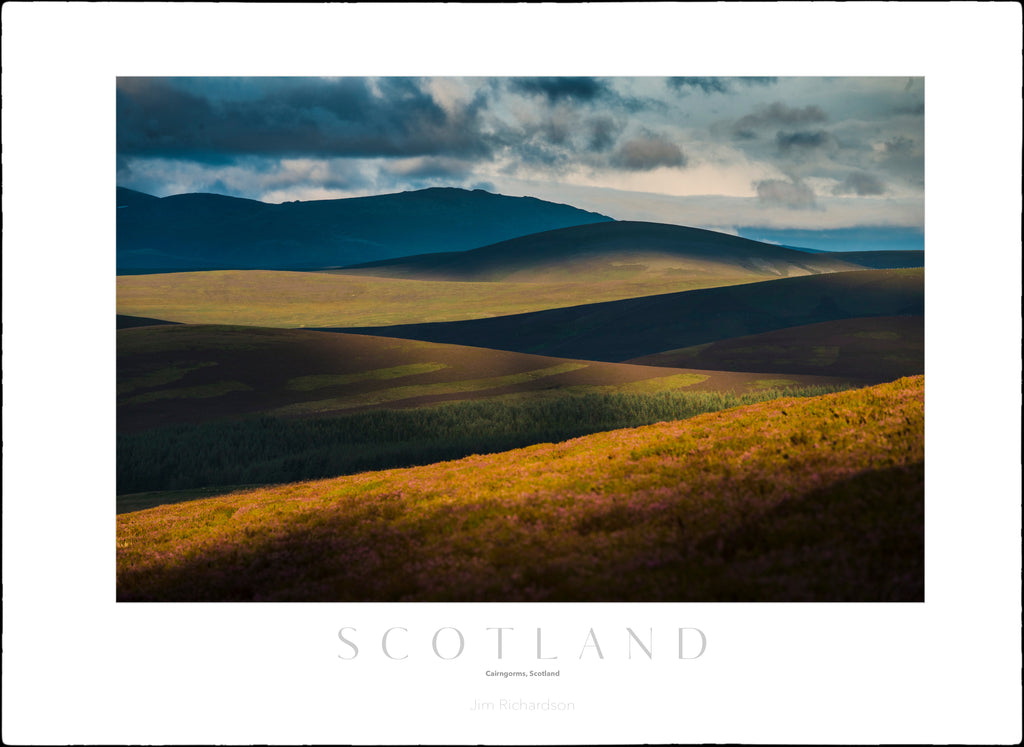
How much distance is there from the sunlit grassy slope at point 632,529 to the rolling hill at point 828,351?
803 cm

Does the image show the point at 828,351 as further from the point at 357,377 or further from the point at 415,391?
the point at 357,377

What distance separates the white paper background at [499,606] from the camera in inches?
375

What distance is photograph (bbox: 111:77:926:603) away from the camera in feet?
31.8

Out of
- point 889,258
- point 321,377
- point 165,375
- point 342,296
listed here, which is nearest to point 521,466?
point 321,377

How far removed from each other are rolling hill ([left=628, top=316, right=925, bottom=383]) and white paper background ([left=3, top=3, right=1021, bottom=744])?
23.6ft

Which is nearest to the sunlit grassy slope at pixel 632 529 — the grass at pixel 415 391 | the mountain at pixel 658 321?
the grass at pixel 415 391

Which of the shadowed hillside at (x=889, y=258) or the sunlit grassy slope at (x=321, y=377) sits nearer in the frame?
the shadowed hillside at (x=889, y=258)

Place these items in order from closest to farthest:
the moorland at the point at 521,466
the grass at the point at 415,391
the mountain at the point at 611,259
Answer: the moorland at the point at 521,466 → the grass at the point at 415,391 → the mountain at the point at 611,259

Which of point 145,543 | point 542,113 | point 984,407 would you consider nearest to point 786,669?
point 984,407

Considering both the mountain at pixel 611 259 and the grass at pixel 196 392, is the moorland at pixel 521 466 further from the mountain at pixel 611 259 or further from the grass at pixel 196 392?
the mountain at pixel 611 259

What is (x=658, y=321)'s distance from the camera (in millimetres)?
69562

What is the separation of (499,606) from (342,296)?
103 metres

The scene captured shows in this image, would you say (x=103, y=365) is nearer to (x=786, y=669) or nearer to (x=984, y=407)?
(x=786, y=669)

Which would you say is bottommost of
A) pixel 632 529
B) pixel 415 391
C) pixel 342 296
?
pixel 632 529
